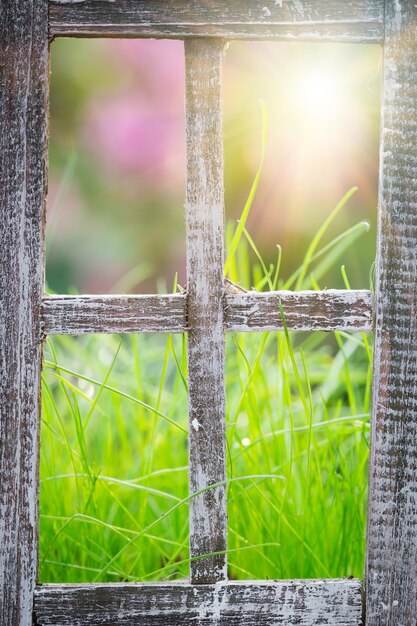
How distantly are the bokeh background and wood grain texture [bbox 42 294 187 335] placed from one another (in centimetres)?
115

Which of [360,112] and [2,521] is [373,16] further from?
[360,112]

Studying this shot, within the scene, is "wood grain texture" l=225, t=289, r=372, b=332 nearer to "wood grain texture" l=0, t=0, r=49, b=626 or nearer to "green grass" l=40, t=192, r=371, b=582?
"green grass" l=40, t=192, r=371, b=582

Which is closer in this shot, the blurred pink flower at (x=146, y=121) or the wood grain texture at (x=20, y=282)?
the wood grain texture at (x=20, y=282)

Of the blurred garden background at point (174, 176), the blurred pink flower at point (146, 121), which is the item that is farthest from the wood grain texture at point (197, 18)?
the blurred pink flower at point (146, 121)

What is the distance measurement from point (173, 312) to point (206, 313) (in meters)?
0.04

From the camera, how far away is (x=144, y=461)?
1306 millimetres

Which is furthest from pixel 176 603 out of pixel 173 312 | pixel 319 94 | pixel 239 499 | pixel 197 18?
pixel 319 94

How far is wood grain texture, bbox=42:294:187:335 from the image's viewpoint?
35.9 inches

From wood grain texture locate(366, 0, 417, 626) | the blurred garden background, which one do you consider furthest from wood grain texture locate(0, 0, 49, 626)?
the blurred garden background

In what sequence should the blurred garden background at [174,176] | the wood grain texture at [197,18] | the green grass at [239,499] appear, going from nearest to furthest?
the wood grain texture at [197,18] → the green grass at [239,499] → the blurred garden background at [174,176]

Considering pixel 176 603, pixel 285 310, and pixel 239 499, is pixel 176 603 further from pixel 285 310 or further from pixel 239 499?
pixel 285 310

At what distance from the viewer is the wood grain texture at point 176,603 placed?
3.06 ft

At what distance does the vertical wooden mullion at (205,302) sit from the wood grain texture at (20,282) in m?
0.19

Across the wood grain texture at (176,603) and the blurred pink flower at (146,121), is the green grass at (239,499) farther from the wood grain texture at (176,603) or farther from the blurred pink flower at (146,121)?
the blurred pink flower at (146,121)
